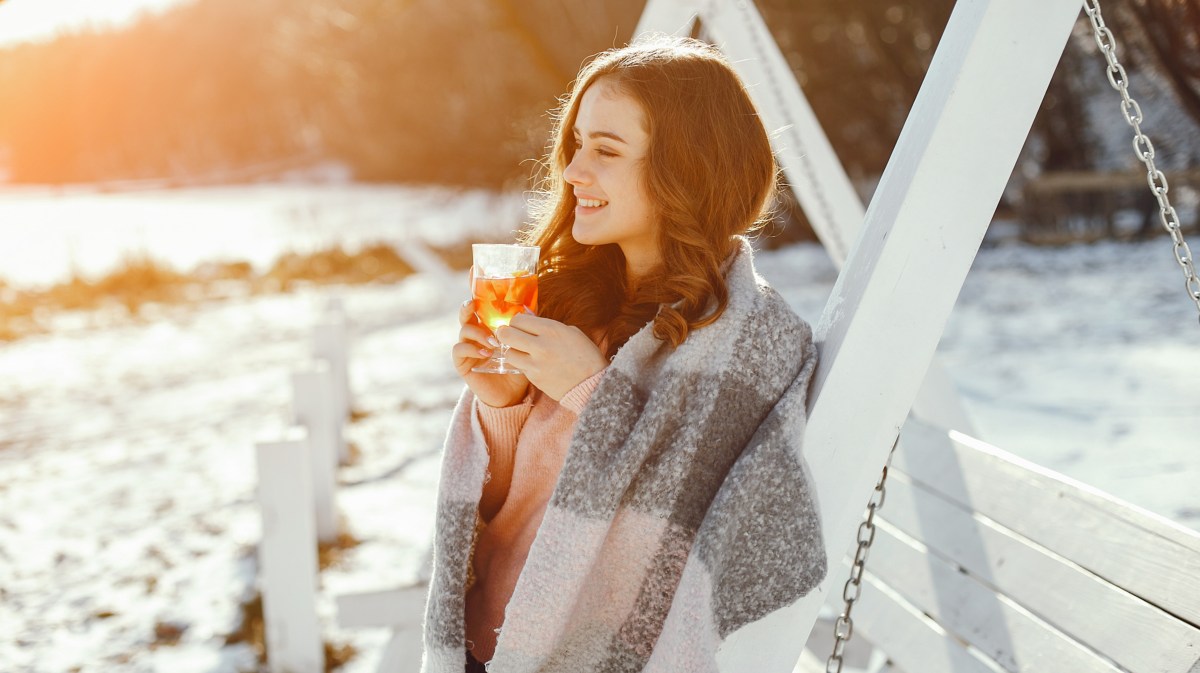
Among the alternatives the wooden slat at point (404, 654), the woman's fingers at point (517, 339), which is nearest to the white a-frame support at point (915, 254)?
the woman's fingers at point (517, 339)

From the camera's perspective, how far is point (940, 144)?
1.39 m

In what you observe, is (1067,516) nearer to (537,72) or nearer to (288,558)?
(288,558)

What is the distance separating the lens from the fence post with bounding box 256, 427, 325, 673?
323 cm

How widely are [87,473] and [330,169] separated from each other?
28616 mm

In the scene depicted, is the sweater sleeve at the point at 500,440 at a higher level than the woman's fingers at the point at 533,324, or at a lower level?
lower

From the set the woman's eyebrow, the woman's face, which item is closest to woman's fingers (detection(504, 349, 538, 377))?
the woman's face

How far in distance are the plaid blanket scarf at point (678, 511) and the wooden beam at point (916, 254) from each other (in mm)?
60

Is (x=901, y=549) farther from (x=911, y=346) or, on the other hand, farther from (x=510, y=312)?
(x=510, y=312)

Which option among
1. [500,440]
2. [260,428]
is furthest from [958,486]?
[260,428]

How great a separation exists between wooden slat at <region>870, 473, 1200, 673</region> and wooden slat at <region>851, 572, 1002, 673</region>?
100 millimetres

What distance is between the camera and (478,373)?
1726 mm

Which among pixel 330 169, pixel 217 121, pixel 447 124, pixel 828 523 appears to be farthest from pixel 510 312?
pixel 217 121

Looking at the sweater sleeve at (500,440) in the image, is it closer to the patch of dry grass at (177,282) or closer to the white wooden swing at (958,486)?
the white wooden swing at (958,486)

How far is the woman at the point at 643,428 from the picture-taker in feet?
4.62
